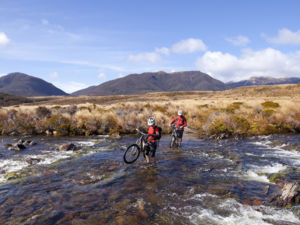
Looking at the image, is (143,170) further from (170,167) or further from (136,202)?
(136,202)

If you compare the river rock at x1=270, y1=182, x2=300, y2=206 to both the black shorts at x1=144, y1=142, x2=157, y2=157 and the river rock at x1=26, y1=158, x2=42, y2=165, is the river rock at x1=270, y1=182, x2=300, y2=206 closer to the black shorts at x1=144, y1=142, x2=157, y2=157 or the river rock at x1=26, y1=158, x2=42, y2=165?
the black shorts at x1=144, y1=142, x2=157, y2=157

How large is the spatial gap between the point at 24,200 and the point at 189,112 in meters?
23.0

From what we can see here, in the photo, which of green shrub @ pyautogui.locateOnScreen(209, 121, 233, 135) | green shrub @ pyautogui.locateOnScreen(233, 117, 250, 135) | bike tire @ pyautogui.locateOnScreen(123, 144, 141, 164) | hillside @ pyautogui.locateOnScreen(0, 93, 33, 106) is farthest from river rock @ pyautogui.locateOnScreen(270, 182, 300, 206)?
hillside @ pyautogui.locateOnScreen(0, 93, 33, 106)

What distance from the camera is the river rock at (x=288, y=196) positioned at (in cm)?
680

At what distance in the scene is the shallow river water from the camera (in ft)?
20.8

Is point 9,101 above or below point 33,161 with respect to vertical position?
above

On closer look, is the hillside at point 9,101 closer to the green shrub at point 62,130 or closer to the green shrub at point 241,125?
the green shrub at point 62,130

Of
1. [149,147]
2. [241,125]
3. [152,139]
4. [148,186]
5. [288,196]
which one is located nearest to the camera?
[288,196]

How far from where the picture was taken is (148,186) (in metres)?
8.57

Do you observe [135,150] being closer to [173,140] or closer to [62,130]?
[173,140]

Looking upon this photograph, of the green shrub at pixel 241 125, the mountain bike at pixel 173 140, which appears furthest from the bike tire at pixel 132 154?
the green shrub at pixel 241 125

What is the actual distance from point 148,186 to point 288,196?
4.60 metres

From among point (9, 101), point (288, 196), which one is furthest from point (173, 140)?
point (9, 101)

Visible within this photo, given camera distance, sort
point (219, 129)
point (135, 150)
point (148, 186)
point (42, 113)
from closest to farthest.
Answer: point (148, 186)
point (135, 150)
point (219, 129)
point (42, 113)
